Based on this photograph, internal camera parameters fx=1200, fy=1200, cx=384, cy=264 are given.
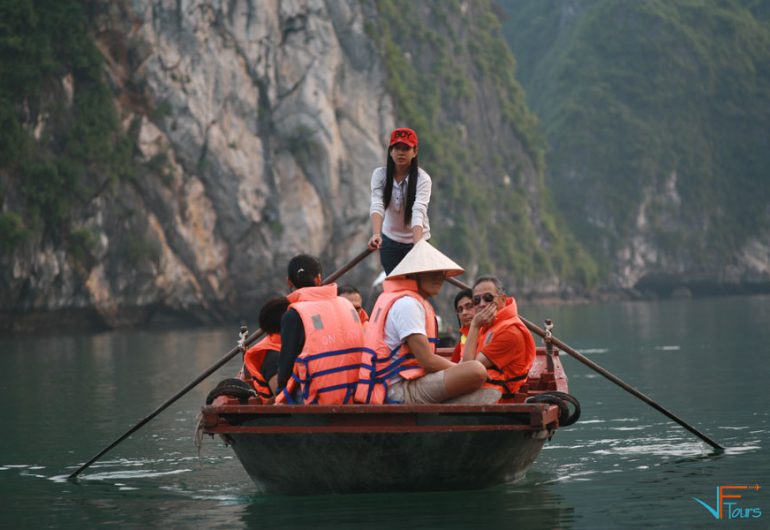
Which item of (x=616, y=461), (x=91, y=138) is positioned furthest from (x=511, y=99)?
(x=616, y=461)

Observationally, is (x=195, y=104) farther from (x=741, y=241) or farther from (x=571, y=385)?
(x=741, y=241)

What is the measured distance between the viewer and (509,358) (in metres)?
7.74

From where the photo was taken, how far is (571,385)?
53.3ft

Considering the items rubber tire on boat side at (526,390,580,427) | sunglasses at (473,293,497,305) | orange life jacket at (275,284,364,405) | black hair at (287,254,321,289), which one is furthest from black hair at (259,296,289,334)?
rubber tire on boat side at (526,390,580,427)

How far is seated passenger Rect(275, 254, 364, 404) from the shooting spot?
725 centimetres

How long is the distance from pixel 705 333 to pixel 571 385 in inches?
484

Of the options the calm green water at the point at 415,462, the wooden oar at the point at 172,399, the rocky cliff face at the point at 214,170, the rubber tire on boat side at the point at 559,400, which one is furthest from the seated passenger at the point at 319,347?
the rocky cliff face at the point at 214,170

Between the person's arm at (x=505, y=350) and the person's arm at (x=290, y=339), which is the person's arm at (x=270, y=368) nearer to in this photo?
the person's arm at (x=290, y=339)

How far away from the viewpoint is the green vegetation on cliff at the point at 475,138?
57.5 meters

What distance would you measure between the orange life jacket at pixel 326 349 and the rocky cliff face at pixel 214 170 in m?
27.3

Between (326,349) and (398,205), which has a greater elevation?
(398,205)

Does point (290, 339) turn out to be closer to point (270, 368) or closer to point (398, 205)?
point (270, 368)

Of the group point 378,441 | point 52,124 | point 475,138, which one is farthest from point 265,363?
point 475,138

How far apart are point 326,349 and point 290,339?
23 centimetres
